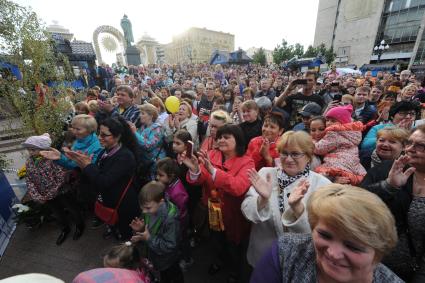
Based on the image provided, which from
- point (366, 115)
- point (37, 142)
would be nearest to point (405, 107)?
point (366, 115)

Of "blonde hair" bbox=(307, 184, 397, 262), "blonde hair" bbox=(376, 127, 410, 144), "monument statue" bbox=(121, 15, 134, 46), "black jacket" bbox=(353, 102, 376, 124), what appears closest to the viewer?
"blonde hair" bbox=(307, 184, 397, 262)

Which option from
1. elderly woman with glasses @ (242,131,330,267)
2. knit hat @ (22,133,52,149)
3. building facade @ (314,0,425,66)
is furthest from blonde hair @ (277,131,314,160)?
building facade @ (314,0,425,66)

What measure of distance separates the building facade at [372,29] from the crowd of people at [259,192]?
46238mm

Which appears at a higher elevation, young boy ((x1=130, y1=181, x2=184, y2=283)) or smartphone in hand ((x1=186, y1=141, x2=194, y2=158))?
smartphone in hand ((x1=186, y1=141, x2=194, y2=158))

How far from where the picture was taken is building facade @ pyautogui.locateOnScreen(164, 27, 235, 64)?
3307 inches

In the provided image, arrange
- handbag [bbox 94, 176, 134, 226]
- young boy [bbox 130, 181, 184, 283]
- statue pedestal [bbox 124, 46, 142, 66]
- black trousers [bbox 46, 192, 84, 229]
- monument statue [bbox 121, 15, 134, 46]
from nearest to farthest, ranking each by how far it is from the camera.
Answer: young boy [bbox 130, 181, 184, 283]
handbag [bbox 94, 176, 134, 226]
black trousers [bbox 46, 192, 84, 229]
statue pedestal [bbox 124, 46, 142, 66]
monument statue [bbox 121, 15, 134, 46]

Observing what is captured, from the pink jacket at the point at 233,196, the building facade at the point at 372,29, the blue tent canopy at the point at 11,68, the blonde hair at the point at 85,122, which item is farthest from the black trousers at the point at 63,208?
the building facade at the point at 372,29

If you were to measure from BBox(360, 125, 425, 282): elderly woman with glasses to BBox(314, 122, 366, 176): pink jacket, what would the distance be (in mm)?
772

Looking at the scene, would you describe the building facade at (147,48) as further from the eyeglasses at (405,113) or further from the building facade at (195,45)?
the eyeglasses at (405,113)

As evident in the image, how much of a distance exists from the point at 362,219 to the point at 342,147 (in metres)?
1.77

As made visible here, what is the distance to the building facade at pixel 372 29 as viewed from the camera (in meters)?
37.3

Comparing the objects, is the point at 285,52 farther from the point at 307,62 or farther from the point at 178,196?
the point at 178,196

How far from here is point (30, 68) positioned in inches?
152

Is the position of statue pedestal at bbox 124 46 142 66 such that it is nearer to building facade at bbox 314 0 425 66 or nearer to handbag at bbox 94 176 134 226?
handbag at bbox 94 176 134 226
